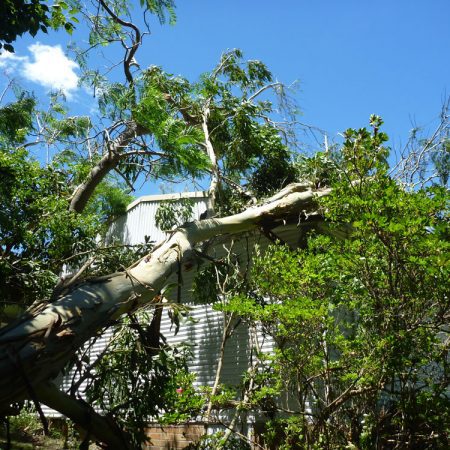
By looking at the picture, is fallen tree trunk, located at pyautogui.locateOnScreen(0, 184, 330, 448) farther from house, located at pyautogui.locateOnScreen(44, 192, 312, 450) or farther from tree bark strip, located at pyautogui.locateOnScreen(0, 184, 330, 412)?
house, located at pyautogui.locateOnScreen(44, 192, 312, 450)

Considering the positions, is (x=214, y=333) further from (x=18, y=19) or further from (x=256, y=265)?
(x=18, y=19)

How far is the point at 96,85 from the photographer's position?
12.2 m

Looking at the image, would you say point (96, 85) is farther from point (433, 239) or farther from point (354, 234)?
point (433, 239)

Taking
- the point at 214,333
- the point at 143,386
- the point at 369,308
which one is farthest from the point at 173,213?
the point at 369,308

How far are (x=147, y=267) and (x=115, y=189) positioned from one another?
13505 millimetres

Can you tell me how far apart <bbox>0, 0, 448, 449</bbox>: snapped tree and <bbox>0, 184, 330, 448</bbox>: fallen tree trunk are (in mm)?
13

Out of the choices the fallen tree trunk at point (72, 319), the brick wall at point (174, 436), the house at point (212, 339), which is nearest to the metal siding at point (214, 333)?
the house at point (212, 339)

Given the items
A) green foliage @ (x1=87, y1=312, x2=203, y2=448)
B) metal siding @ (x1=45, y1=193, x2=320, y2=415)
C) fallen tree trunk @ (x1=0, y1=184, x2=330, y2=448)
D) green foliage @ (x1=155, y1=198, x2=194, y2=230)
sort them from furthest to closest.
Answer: green foliage @ (x1=155, y1=198, x2=194, y2=230) < metal siding @ (x1=45, y1=193, x2=320, y2=415) < green foliage @ (x1=87, y1=312, x2=203, y2=448) < fallen tree trunk @ (x1=0, y1=184, x2=330, y2=448)

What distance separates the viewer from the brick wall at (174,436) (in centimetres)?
880

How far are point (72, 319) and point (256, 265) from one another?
7.84 feet

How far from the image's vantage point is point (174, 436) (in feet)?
30.4

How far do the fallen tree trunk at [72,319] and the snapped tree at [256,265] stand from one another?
0.5 inches

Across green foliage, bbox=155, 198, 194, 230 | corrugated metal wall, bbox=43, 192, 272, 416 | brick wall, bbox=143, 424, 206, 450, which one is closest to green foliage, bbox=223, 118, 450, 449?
corrugated metal wall, bbox=43, 192, 272, 416

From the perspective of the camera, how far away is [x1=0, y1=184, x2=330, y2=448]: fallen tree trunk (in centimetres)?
394
